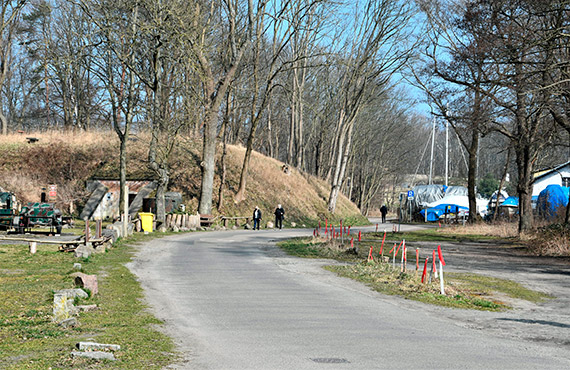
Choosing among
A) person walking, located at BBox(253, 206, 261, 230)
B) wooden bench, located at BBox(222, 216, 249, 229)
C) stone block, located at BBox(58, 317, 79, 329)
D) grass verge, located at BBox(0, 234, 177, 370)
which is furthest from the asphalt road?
wooden bench, located at BBox(222, 216, 249, 229)

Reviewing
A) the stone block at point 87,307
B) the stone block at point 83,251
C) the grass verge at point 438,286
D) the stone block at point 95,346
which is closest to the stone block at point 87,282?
the stone block at point 87,307

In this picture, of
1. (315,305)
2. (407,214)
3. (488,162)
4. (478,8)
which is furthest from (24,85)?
(488,162)

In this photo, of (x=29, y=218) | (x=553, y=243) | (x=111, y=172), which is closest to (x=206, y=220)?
(x=111, y=172)

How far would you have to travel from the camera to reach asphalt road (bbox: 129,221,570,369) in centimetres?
896

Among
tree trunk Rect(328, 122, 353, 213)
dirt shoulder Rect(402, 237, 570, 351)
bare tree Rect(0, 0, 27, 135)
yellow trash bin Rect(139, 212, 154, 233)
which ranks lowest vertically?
dirt shoulder Rect(402, 237, 570, 351)

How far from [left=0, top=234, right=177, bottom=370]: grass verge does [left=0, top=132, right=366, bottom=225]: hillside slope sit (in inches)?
1222

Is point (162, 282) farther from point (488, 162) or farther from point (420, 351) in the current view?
point (488, 162)

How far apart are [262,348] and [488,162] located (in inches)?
5041

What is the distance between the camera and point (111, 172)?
169 ft

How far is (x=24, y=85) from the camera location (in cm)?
7688

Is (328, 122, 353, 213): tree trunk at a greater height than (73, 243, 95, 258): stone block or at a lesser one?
greater

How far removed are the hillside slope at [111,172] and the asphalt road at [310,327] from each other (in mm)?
30843

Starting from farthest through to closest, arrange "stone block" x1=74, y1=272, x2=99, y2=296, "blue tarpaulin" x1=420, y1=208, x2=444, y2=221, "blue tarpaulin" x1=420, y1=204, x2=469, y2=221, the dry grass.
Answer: "blue tarpaulin" x1=420, y1=208, x2=444, y2=221, "blue tarpaulin" x1=420, y1=204, x2=469, y2=221, the dry grass, "stone block" x1=74, y1=272, x2=99, y2=296

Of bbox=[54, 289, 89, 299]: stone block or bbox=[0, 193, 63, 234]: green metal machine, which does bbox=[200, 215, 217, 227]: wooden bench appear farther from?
bbox=[54, 289, 89, 299]: stone block
